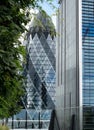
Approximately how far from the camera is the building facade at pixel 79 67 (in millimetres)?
54969

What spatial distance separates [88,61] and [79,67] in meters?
1.72

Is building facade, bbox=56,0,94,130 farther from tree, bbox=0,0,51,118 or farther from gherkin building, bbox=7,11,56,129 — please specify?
tree, bbox=0,0,51,118

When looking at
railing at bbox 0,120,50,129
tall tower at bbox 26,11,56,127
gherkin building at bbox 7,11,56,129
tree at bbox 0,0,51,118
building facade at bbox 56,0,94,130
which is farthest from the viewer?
tall tower at bbox 26,11,56,127

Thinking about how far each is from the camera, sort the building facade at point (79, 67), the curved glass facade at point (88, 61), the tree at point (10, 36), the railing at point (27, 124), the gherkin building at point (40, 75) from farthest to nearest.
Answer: the gherkin building at point (40, 75) < the railing at point (27, 124) < the building facade at point (79, 67) < the curved glass facade at point (88, 61) < the tree at point (10, 36)

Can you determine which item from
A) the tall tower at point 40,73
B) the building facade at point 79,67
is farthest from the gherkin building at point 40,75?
the building facade at point 79,67

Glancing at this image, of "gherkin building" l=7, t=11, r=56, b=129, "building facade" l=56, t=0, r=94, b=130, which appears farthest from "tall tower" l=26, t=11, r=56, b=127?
"building facade" l=56, t=0, r=94, b=130

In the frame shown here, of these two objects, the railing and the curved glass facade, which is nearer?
the curved glass facade

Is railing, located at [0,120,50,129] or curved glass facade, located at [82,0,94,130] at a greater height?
curved glass facade, located at [82,0,94,130]

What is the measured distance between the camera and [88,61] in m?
57.0

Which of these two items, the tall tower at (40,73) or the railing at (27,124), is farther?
the tall tower at (40,73)

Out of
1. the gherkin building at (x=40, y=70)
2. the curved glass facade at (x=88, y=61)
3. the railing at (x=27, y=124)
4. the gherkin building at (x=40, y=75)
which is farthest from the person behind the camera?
the gherkin building at (x=40, y=70)

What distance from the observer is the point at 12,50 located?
6.61 m

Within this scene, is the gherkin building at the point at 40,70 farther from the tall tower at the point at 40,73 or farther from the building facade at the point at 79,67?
the building facade at the point at 79,67

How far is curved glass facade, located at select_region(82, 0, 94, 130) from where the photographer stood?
2143 inches
